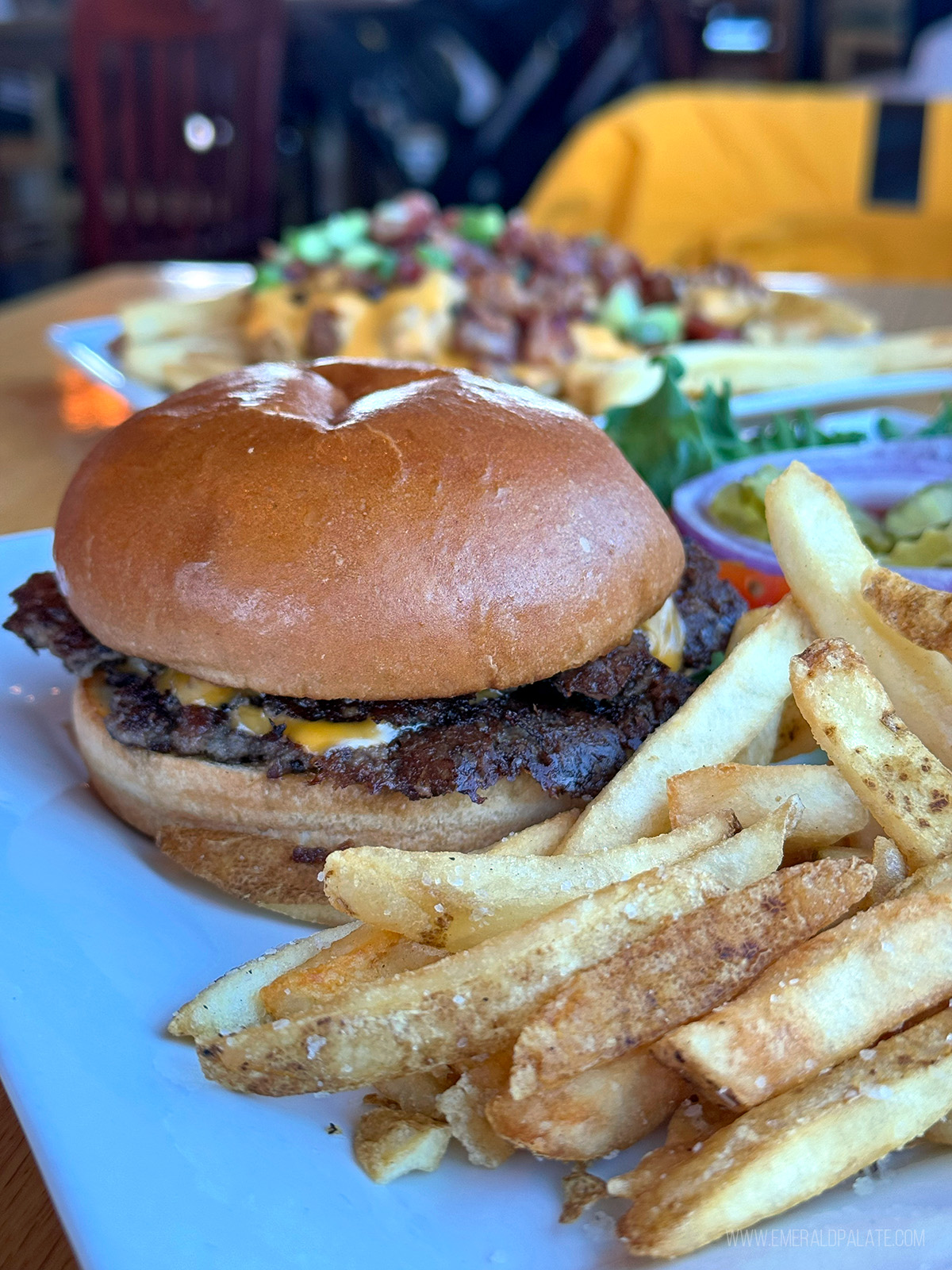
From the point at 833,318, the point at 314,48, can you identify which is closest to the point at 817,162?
the point at 833,318

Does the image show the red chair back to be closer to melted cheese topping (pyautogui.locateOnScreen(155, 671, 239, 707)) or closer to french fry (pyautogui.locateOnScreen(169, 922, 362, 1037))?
melted cheese topping (pyautogui.locateOnScreen(155, 671, 239, 707))

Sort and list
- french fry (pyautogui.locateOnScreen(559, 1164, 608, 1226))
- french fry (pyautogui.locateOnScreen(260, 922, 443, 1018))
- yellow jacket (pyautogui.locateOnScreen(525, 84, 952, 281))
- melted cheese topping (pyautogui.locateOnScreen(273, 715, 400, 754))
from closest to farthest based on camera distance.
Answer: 1. french fry (pyautogui.locateOnScreen(559, 1164, 608, 1226))
2. french fry (pyautogui.locateOnScreen(260, 922, 443, 1018))
3. melted cheese topping (pyautogui.locateOnScreen(273, 715, 400, 754))
4. yellow jacket (pyautogui.locateOnScreen(525, 84, 952, 281))

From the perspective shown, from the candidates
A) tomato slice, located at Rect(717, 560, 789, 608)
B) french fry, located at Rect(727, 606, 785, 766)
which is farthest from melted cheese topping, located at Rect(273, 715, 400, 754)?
tomato slice, located at Rect(717, 560, 789, 608)

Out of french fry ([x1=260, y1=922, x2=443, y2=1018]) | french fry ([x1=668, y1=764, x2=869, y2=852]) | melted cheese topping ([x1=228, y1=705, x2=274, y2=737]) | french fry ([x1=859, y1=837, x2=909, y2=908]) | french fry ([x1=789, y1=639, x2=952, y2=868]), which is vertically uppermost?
french fry ([x1=789, y1=639, x2=952, y2=868])

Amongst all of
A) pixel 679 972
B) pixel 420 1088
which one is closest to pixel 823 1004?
pixel 679 972

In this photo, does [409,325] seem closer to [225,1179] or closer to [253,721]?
[253,721]

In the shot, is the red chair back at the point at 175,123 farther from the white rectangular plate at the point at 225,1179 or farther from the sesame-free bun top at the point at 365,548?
the white rectangular plate at the point at 225,1179
